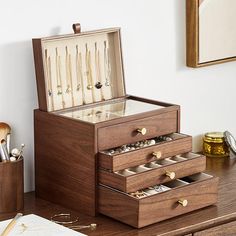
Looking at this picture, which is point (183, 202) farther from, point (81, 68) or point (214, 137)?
point (214, 137)

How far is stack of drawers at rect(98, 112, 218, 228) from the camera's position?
6.26 feet

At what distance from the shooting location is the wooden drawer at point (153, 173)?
1912 mm

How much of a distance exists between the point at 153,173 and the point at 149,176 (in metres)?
0.01

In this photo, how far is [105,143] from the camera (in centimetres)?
196

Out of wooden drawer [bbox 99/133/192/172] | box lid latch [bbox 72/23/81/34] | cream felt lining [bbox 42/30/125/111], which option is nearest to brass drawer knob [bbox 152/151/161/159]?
wooden drawer [bbox 99/133/192/172]

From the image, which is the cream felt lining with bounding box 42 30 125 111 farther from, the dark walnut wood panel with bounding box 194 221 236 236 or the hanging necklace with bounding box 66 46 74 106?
the dark walnut wood panel with bounding box 194 221 236 236

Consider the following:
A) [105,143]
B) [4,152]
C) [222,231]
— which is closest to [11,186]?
[4,152]

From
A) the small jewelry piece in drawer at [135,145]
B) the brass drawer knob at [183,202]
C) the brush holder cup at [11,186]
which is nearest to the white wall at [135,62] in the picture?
the brush holder cup at [11,186]

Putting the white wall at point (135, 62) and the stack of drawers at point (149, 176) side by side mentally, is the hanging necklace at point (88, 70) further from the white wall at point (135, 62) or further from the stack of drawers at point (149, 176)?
the stack of drawers at point (149, 176)

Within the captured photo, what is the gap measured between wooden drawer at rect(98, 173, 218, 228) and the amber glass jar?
0.42 metres

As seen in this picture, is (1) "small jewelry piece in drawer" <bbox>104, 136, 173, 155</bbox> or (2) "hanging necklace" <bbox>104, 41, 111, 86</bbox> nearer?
(1) "small jewelry piece in drawer" <bbox>104, 136, 173, 155</bbox>

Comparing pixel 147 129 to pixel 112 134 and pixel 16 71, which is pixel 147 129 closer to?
pixel 112 134

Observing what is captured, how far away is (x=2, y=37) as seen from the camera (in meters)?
2.03

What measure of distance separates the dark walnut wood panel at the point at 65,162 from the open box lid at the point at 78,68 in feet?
0.21
